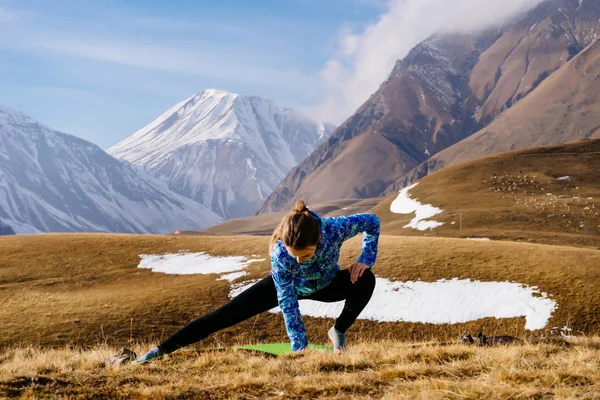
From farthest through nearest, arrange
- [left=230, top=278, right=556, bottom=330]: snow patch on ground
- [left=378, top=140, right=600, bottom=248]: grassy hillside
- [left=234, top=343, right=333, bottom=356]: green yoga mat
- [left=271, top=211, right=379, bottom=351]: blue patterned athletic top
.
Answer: [left=378, top=140, right=600, bottom=248]: grassy hillside < [left=230, top=278, right=556, bottom=330]: snow patch on ground < [left=234, top=343, right=333, bottom=356]: green yoga mat < [left=271, top=211, right=379, bottom=351]: blue patterned athletic top

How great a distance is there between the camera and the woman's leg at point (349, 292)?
9.11m

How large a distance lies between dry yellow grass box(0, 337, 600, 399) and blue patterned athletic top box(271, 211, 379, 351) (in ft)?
1.99

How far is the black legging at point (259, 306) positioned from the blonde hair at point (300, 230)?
5.42 ft

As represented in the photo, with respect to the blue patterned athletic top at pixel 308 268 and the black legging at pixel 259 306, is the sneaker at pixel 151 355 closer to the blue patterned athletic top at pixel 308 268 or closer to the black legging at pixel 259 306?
the black legging at pixel 259 306

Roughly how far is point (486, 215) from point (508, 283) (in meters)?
63.7

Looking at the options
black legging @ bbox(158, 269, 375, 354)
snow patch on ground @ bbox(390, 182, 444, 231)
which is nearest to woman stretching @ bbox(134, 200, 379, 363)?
black legging @ bbox(158, 269, 375, 354)

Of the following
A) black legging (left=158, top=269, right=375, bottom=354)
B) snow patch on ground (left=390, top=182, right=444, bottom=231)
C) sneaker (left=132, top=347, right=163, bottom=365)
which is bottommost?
snow patch on ground (left=390, top=182, right=444, bottom=231)

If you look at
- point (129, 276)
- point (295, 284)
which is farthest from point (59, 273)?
point (295, 284)

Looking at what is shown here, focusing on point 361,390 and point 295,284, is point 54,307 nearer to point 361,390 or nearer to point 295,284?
point 295,284

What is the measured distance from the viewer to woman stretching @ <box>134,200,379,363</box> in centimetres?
862

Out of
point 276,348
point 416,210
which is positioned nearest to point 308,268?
point 276,348

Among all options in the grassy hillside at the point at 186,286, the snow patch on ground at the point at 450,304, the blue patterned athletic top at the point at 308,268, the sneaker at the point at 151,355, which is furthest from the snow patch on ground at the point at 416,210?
the sneaker at the point at 151,355

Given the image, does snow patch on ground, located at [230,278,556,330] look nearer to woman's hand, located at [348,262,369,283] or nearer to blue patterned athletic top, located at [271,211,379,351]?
blue patterned athletic top, located at [271,211,379,351]

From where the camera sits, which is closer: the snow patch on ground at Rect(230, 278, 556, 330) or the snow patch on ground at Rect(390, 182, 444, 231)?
the snow patch on ground at Rect(230, 278, 556, 330)
